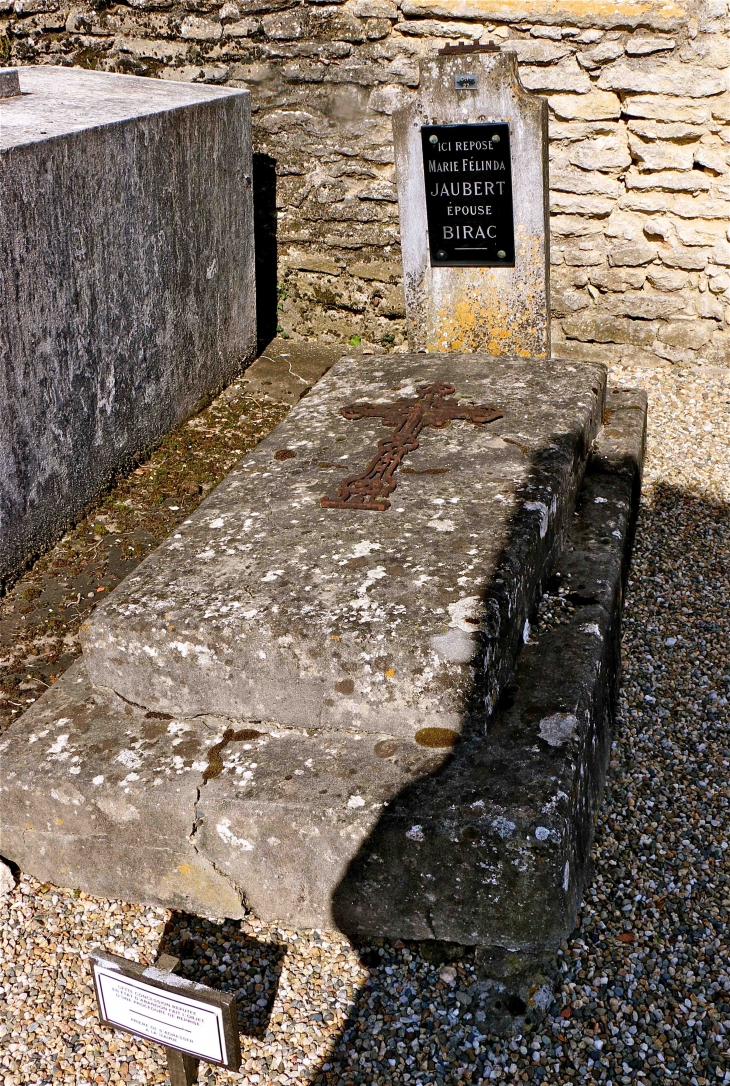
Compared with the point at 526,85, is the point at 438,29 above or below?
above

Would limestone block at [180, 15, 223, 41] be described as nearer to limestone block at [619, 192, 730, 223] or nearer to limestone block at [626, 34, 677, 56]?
limestone block at [626, 34, 677, 56]

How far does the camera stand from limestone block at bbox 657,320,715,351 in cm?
619

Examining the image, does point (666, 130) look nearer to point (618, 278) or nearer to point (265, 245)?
point (618, 278)

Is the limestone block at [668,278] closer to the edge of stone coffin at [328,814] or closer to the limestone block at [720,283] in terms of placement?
the limestone block at [720,283]

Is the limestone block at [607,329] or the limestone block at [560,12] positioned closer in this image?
the limestone block at [560,12]

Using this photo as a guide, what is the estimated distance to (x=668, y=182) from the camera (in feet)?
19.5

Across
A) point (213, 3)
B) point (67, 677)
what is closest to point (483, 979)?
point (67, 677)

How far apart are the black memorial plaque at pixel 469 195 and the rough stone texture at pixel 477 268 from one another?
0.12 ft

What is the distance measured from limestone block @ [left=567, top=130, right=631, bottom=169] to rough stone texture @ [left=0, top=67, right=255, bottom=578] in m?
1.95

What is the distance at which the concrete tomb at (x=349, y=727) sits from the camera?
8.51 feet

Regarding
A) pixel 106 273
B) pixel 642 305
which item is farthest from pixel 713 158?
pixel 106 273

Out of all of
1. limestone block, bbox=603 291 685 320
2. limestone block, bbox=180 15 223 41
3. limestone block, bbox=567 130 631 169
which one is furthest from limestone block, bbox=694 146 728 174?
limestone block, bbox=180 15 223 41

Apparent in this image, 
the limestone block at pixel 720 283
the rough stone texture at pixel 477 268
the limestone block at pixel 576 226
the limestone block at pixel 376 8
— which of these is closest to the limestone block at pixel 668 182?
the limestone block at pixel 576 226

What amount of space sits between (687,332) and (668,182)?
0.88 meters
